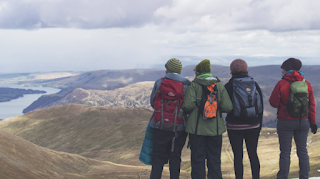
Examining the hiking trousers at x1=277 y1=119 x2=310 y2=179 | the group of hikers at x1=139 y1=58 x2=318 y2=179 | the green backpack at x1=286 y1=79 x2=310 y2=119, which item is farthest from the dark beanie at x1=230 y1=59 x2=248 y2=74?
the hiking trousers at x1=277 y1=119 x2=310 y2=179

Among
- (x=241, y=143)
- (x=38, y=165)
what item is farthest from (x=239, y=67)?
(x=38, y=165)

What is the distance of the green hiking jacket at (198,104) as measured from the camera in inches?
353

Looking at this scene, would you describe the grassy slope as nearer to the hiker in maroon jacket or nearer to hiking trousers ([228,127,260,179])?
hiking trousers ([228,127,260,179])

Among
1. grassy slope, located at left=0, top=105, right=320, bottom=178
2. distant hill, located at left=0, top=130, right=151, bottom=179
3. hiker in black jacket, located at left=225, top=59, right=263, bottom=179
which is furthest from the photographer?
grassy slope, located at left=0, top=105, right=320, bottom=178

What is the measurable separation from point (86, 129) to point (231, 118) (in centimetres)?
10983

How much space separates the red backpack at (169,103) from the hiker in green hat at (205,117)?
32 centimetres

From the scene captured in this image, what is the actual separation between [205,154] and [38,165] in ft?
61.6

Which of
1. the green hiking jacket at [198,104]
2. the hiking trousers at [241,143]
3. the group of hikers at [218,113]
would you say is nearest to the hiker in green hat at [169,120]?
the group of hikers at [218,113]

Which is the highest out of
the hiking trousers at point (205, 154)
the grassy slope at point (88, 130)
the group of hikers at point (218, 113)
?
the group of hikers at point (218, 113)

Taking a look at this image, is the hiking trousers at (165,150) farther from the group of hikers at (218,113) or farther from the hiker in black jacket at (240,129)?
the hiker in black jacket at (240,129)

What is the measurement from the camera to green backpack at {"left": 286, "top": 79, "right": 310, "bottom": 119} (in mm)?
8961

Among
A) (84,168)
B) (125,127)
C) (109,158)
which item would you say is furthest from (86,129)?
(84,168)

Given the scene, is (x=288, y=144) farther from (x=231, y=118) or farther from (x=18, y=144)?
(x=18, y=144)

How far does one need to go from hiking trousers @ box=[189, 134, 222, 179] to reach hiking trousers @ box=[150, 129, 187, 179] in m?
0.51
